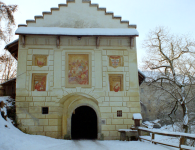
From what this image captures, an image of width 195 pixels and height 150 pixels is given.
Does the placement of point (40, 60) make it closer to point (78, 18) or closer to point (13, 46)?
point (13, 46)

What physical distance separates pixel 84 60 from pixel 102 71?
1.32 metres

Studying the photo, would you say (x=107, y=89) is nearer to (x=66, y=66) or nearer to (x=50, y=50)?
(x=66, y=66)

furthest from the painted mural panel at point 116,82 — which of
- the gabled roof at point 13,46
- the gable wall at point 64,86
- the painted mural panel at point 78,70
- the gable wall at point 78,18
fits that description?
the gabled roof at point 13,46

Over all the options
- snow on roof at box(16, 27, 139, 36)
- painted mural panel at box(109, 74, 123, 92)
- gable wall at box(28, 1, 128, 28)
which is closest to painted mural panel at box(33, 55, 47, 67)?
snow on roof at box(16, 27, 139, 36)

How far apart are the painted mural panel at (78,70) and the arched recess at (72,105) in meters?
0.82

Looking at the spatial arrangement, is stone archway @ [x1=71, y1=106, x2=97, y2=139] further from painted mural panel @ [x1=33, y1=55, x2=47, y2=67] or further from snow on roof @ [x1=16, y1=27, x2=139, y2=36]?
snow on roof @ [x1=16, y1=27, x2=139, y2=36]

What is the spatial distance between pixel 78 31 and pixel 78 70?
7.75ft

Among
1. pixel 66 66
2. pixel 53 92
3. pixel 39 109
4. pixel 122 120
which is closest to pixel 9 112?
pixel 39 109

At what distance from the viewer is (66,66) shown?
13.1 metres

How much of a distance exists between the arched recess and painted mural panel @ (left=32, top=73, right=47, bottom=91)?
1554 millimetres

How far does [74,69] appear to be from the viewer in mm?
13195

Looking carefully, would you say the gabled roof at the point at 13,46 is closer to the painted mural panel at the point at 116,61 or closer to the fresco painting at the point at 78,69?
the fresco painting at the point at 78,69

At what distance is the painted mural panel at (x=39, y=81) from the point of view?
1288cm

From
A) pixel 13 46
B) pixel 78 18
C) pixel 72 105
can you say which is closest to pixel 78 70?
pixel 72 105
